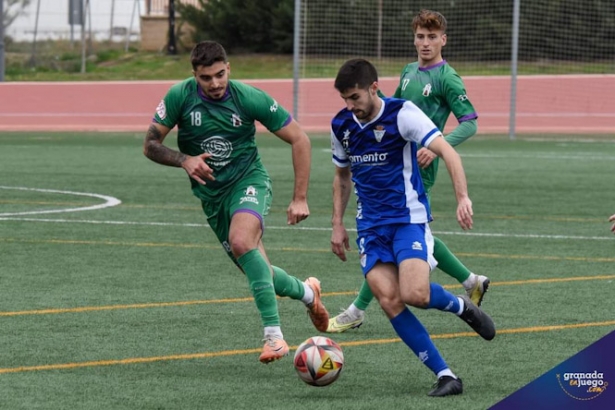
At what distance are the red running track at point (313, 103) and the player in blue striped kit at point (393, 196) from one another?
22916 mm

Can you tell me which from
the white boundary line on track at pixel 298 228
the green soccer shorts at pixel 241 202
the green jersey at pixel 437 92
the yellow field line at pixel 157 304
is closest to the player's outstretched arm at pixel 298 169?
the green soccer shorts at pixel 241 202

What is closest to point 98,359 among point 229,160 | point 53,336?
point 53,336

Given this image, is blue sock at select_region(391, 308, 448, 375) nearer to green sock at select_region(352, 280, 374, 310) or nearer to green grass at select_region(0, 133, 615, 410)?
green grass at select_region(0, 133, 615, 410)

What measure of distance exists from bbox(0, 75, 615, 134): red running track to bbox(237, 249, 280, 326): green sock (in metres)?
22.6

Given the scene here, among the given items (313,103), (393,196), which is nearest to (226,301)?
(393,196)

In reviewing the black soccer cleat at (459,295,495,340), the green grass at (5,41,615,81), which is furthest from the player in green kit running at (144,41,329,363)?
the green grass at (5,41,615,81)

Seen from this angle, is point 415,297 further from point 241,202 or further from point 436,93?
point 436,93

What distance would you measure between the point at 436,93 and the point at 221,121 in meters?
1.93

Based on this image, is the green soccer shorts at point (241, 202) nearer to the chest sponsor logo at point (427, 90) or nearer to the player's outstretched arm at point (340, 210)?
the player's outstretched arm at point (340, 210)

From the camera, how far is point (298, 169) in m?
7.45

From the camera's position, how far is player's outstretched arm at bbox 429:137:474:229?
20.3 ft

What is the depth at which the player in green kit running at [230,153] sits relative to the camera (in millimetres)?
7207

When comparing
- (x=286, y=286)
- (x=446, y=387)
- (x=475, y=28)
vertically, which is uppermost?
(x=475, y=28)

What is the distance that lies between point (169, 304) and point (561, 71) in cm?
2572
